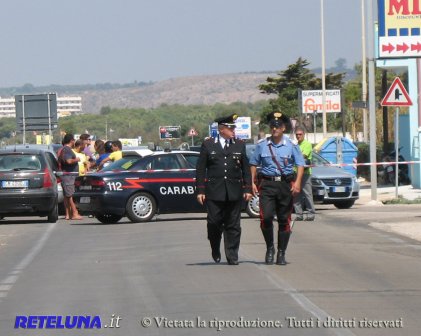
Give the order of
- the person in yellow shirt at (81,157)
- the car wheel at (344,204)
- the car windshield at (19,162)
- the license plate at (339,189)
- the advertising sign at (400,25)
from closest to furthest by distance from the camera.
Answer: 1. the car windshield at (19,162)
2. the license plate at (339,189)
3. the person in yellow shirt at (81,157)
4. the car wheel at (344,204)
5. the advertising sign at (400,25)

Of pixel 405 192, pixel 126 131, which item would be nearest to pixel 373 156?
pixel 405 192

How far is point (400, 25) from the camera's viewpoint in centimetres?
3042

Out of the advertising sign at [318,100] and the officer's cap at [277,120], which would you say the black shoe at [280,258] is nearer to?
the officer's cap at [277,120]

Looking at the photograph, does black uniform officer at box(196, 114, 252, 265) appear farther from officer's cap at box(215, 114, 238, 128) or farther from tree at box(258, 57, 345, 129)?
tree at box(258, 57, 345, 129)

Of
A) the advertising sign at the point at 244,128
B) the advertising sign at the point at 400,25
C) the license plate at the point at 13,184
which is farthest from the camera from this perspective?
the advertising sign at the point at 244,128

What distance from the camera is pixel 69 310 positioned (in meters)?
11.2

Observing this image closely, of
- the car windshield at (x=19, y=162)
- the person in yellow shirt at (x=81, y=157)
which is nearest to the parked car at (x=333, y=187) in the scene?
the person in yellow shirt at (x=81, y=157)

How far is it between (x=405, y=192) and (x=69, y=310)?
76.5 feet

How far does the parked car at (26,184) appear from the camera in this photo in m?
25.0

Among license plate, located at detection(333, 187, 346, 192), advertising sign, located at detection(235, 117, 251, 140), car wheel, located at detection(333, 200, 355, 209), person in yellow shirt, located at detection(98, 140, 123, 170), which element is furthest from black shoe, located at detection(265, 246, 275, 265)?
advertising sign, located at detection(235, 117, 251, 140)

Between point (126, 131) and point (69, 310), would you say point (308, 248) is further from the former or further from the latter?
point (126, 131)

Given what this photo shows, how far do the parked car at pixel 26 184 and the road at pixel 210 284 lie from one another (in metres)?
3.96

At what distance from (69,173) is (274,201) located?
1240cm

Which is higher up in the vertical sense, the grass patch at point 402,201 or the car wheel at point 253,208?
the car wheel at point 253,208
